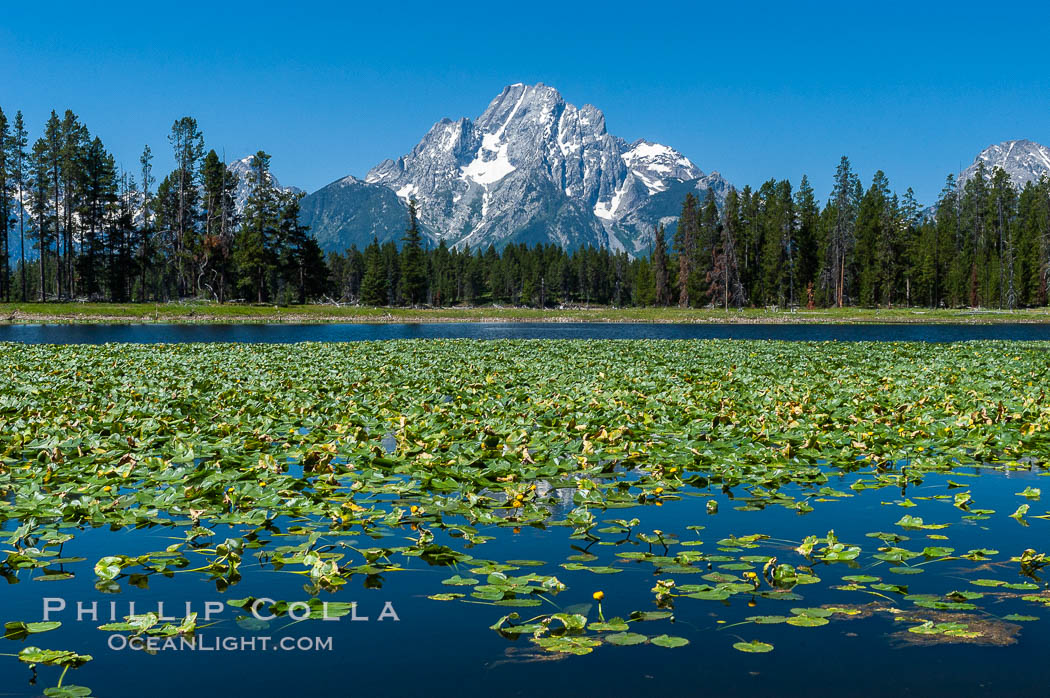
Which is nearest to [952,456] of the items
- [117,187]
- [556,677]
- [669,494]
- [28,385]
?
[669,494]

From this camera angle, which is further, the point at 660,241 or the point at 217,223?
the point at 660,241

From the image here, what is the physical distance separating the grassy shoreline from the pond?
5748 centimetres

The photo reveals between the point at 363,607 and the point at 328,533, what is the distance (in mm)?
1695

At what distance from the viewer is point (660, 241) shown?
12244 centimetres

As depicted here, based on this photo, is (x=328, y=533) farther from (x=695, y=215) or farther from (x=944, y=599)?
(x=695, y=215)

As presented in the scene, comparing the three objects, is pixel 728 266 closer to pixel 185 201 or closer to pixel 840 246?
pixel 840 246

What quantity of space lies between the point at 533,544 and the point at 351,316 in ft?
247

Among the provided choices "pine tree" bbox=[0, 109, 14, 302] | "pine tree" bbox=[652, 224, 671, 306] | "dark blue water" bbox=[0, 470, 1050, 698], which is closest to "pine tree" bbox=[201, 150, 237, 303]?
"pine tree" bbox=[0, 109, 14, 302]

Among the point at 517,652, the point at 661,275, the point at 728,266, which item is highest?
the point at 728,266

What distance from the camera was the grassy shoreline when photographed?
64312 mm

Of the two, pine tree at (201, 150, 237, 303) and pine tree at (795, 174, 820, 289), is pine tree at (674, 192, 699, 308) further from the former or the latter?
pine tree at (201, 150, 237, 303)

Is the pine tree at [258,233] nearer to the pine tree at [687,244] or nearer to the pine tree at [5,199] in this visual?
the pine tree at [5,199]

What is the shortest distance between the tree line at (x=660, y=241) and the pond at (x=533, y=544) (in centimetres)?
7501

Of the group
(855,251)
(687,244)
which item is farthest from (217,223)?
(855,251)
